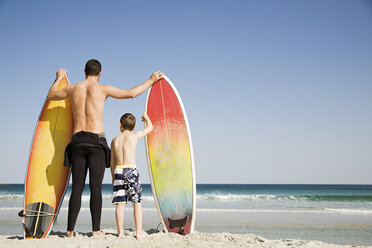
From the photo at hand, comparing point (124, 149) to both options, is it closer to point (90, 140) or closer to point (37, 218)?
point (90, 140)

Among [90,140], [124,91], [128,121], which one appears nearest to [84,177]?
[90,140]

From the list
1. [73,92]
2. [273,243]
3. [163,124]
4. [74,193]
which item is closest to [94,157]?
[74,193]

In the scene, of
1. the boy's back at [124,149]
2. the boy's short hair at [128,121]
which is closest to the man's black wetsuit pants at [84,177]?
the boy's back at [124,149]

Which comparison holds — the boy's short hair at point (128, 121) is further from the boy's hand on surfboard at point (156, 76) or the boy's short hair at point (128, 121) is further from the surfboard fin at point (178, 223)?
the surfboard fin at point (178, 223)

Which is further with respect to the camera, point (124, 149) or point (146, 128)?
point (146, 128)

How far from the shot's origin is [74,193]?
281 cm

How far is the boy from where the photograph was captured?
279 centimetres

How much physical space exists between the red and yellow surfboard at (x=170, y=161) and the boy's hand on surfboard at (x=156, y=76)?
8 centimetres

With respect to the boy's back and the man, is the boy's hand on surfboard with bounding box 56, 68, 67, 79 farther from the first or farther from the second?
the boy's back

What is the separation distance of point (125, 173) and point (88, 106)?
2.30 ft

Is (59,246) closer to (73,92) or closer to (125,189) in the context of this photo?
(125,189)

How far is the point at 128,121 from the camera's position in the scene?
2980 mm

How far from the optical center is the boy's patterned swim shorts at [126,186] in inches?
110

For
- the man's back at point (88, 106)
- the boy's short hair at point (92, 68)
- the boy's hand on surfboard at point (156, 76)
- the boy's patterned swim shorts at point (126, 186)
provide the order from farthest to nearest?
the boy's hand on surfboard at point (156, 76)
the boy's short hair at point (92, 68)
the man's back at point (88, 106)
the boy's patterned swim shorts at point (126, 186)
